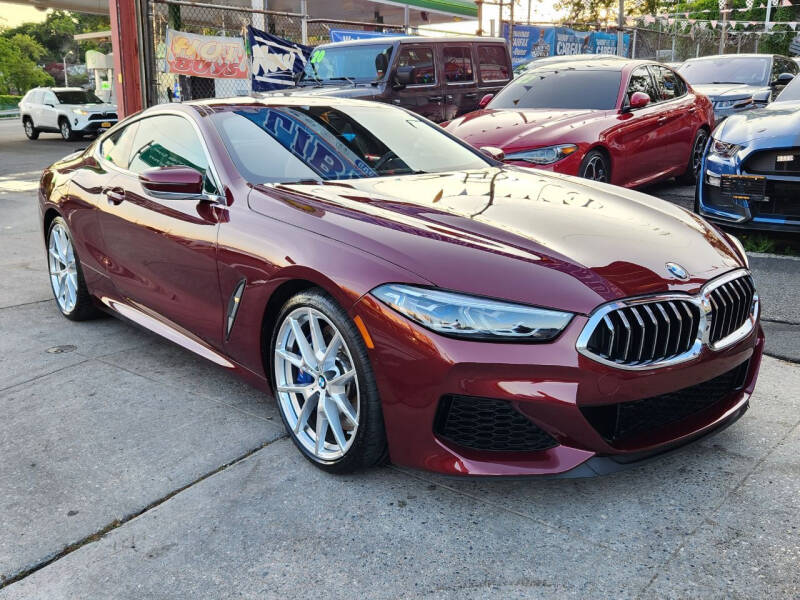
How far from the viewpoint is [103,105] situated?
21594mm

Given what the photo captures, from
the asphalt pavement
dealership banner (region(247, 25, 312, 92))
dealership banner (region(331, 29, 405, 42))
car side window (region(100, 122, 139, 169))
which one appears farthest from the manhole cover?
dealership banner (region(331, 29, 405, 42))

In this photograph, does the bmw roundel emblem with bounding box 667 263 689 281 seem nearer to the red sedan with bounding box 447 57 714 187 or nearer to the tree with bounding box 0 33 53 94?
the red sedan with bounding box 447 57 714 187

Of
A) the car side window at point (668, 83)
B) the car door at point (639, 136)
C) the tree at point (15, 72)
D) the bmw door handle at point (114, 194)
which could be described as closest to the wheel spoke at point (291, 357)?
the bmw door handle at point (114, 194)

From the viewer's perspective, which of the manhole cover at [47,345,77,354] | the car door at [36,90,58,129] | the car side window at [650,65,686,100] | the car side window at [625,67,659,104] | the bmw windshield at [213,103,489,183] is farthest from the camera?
the car door at [36,90,58,129]

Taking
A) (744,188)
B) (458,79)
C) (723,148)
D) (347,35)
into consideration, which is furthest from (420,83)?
(744,188)

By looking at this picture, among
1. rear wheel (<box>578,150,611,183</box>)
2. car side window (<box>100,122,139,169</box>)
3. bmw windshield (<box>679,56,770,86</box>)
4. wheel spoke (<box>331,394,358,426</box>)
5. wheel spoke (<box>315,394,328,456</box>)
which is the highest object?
bmw windshield (<box>679,56,770,86</box>)

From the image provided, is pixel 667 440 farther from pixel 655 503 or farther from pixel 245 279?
pixel 245 279

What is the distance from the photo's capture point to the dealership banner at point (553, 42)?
18.6 metres

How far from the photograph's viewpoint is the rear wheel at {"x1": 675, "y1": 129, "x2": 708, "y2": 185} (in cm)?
917

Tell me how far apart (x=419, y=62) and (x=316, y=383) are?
8.65m

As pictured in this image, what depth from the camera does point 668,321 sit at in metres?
2.64

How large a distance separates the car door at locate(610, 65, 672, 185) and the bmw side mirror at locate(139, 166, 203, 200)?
16.5ft

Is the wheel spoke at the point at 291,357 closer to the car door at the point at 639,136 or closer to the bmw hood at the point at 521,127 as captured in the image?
the bmw hood at the point at 521,127

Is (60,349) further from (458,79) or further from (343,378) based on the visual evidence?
(458,79)
